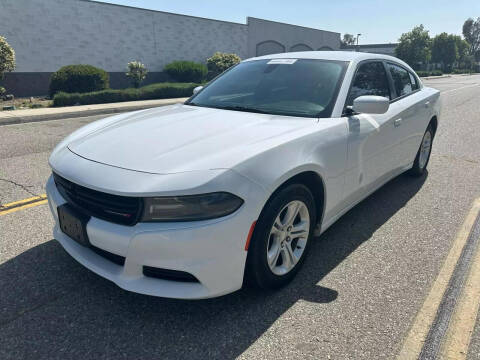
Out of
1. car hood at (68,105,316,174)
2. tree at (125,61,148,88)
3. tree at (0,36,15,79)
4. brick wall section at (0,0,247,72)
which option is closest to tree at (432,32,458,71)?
brick wall section at (0,0,247,72)

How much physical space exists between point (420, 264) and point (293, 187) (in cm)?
142

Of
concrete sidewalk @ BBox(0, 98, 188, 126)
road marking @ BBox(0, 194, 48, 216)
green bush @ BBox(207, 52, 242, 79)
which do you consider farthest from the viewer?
green bush @ BBox(207, 52, 242, 79)

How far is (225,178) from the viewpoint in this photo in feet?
7.09

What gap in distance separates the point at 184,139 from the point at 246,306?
3.91ft

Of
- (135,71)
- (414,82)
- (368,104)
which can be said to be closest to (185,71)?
(135,71)

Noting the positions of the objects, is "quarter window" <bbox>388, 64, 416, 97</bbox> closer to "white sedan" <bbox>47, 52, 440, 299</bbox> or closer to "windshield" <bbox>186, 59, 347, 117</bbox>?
"white sedan" <bbox>47, 52, 440, 299</bbox>

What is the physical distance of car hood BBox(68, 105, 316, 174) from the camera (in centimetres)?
229

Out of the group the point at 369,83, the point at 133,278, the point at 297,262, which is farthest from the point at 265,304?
the point at 369,83

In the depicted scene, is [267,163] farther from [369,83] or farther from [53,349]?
[369,83]

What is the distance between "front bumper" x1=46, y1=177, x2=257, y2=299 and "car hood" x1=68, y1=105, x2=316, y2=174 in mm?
330

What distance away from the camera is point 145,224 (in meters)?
2.13

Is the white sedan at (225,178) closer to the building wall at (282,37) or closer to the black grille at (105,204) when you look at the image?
the black grille at (105,204)

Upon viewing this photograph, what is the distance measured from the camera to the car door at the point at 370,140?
127 inches

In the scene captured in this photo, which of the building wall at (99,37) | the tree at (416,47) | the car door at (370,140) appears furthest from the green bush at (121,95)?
the tree at (416,47)
